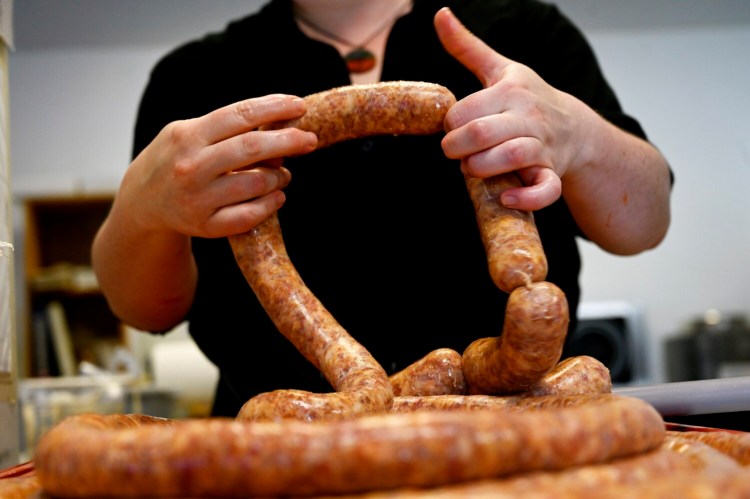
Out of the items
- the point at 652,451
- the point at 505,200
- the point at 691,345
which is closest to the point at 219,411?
the point at 505,200

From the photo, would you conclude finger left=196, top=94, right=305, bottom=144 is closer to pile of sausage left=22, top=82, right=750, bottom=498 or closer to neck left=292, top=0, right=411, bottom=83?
pile of sausage left=22, top=82, right=750, bottom=498

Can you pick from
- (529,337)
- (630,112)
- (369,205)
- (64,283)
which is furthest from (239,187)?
(630,112)

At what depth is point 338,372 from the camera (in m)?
0.82

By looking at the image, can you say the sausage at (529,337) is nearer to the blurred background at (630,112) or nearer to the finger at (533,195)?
the finger at (533,195)

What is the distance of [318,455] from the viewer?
485 mm

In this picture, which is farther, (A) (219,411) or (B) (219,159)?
(A) (219,411)

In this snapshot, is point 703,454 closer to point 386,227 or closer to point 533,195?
point 533,195

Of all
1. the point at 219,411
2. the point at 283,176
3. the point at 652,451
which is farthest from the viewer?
the point at 219,411

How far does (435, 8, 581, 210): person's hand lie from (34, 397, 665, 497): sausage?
400 millimetres

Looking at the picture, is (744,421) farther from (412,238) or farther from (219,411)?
(219,411)

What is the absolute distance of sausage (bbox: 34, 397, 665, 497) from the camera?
0.49 meters

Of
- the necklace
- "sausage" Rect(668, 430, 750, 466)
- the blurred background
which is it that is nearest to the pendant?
the necklace

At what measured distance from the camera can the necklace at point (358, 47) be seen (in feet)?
4.71

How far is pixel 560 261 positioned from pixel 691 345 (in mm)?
3999
